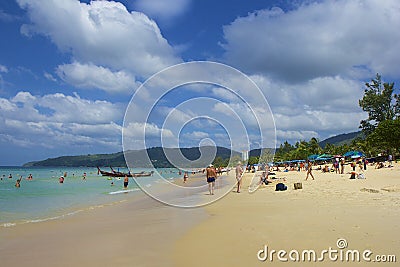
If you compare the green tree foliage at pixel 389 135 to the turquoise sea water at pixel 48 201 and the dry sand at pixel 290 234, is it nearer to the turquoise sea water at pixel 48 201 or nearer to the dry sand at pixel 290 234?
the turquoise sea water at pixel 48 201

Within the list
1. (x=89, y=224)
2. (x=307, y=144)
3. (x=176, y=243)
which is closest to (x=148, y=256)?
(x=176, y=243)

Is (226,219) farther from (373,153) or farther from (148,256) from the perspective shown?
(373,153)

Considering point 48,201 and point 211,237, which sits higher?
point 211,237

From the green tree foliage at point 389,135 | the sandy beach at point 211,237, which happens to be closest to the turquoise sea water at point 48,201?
the sandy beach at point 211,237

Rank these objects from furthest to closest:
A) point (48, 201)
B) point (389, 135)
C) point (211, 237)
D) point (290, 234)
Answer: point (389, 135) < point (48, 201) < point (211, 237) < point (290, 234)

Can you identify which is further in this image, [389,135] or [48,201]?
[389,135]

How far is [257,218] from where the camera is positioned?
9156 mm

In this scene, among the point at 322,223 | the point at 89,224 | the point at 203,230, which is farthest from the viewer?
the point at 89,224

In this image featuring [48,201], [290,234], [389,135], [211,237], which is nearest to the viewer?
[290,234]

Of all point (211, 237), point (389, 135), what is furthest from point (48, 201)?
point (389, 135)

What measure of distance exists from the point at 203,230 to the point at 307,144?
98.5 meters

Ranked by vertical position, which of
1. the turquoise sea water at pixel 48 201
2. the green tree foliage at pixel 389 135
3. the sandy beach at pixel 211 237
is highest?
the green tree foliage at pixel 389 135

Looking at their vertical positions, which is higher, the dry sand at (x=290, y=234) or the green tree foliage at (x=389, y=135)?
the green tree foliage at (x=389, y=135)

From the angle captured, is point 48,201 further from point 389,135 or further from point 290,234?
point 389,135
